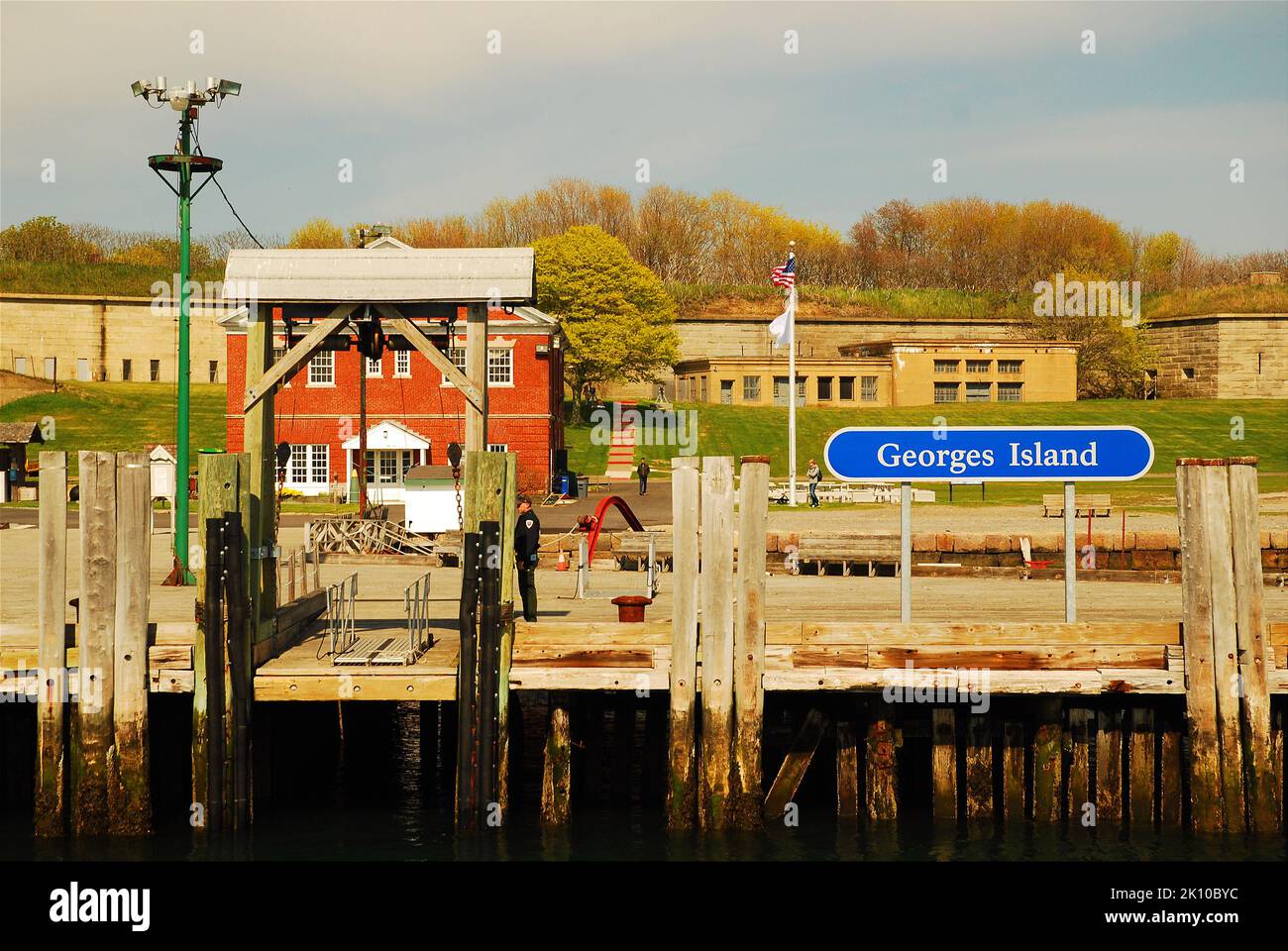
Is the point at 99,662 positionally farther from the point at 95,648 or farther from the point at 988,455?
the point at 988,455

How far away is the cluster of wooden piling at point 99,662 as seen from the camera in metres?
13.2

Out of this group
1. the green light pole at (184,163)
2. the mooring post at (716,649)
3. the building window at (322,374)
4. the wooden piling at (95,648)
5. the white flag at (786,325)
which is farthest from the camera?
the building window at (322,374)

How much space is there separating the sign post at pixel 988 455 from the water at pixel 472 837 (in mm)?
2452

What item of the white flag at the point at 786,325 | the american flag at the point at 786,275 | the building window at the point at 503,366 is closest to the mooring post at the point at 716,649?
the american flag at the point at 786,275

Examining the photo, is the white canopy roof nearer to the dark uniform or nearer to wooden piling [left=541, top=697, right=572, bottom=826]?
the dark uniform

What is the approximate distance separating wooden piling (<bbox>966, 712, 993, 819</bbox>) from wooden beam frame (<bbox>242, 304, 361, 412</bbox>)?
773 cm

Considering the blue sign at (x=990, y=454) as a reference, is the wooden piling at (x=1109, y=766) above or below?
below

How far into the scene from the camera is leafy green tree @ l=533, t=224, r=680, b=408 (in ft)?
238

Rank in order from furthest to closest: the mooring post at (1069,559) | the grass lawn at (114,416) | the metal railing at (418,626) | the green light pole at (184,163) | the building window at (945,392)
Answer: the building window at (945,392)
the grass lawn at (114,416)
the green light pole at (184,163)
the mooring post at (1069,559)
the metal railing at (418,626)

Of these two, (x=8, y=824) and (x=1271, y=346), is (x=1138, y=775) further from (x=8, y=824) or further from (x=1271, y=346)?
(x=1271, y=346)

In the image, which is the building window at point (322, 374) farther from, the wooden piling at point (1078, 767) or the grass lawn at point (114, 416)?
→ the wooden piling at point (1078, 767)

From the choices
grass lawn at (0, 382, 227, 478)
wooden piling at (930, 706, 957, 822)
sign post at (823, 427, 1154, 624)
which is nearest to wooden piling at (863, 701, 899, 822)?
wooden piling at (930, 706, 957, 822)

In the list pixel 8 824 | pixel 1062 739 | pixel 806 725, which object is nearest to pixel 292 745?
pixel 8 824

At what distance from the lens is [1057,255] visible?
120938mm
